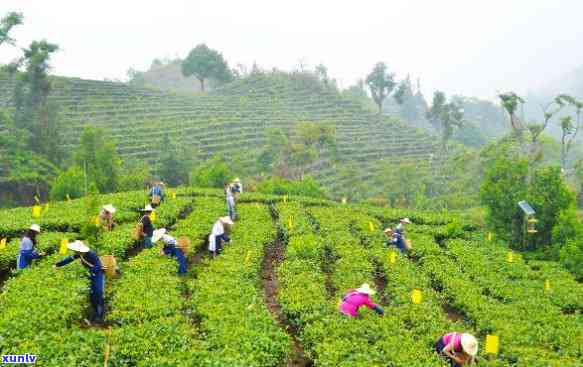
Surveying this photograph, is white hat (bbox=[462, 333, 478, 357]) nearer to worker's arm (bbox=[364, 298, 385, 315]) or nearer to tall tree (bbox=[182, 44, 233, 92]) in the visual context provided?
worker's arm (bbox=[364, 298, 385, 315])

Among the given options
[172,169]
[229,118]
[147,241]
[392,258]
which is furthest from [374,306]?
[229,118]

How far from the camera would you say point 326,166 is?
170 feet

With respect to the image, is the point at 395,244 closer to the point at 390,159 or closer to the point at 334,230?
the point at 334,230

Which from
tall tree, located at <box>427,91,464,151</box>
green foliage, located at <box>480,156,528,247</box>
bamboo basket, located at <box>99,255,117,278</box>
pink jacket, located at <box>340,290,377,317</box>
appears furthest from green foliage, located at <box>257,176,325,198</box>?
tall tree, located at <box>427,91,464,151</box>

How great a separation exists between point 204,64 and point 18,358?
7165cm

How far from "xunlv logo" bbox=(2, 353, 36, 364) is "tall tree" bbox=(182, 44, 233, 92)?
7138 centimetres

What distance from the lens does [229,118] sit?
6134cm

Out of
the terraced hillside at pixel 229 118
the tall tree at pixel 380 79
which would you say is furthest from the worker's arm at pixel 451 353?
the tall tree at pixel 380 79

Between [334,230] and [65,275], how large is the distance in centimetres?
A: 1216

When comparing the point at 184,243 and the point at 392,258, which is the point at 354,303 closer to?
the point at 392,258

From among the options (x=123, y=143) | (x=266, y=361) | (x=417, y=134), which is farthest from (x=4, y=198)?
(x=417, y=134)

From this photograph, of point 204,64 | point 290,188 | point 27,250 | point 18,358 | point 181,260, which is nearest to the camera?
point 18,358

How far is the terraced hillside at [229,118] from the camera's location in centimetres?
5262

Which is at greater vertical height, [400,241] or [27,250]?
[27,250]
